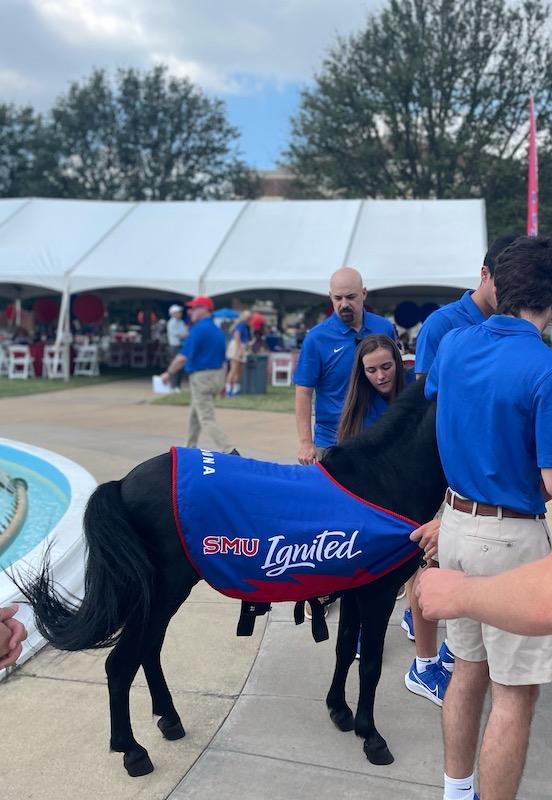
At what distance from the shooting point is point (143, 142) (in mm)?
38031

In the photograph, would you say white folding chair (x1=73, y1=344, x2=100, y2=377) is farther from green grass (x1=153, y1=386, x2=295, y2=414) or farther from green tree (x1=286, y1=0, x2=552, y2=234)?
green tree (x1=286, y1=0, x2=552, y2=234)

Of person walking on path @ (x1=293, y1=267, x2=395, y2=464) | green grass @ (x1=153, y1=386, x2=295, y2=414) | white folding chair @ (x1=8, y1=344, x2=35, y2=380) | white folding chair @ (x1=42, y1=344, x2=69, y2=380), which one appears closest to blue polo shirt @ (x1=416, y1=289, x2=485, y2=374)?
person walking on path @ (x1=293, y1=267, x2=395, y2=464)

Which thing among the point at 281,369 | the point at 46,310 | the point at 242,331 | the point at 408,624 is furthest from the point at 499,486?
the point at 46,310

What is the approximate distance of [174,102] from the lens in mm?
38188

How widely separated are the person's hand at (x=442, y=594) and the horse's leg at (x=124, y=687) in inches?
56.9

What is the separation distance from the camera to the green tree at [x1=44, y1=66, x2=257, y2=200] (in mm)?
37312

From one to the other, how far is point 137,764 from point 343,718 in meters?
0.84

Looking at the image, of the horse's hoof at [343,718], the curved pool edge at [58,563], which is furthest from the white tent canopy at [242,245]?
the horse's hoof at [343,718]

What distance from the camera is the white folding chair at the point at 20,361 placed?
17203mm

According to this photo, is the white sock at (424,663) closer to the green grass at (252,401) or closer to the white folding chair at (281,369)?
the green grass at (252,401)

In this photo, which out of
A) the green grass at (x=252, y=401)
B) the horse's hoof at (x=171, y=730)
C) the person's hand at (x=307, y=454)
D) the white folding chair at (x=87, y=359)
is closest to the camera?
the horse's hoof at (x=171, y=730)

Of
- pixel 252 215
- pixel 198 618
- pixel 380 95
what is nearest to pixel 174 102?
pixel 380 95

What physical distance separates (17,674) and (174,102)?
39.4 metres

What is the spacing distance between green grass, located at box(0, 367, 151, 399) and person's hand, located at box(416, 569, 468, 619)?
44.0 feet
